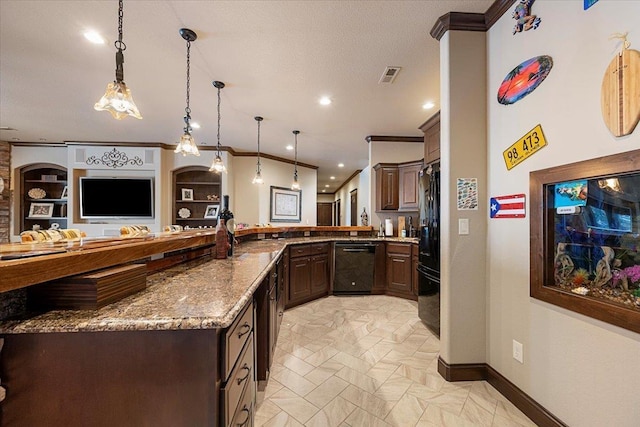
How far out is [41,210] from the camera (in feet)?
18.2

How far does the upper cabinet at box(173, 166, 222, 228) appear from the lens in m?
5.83

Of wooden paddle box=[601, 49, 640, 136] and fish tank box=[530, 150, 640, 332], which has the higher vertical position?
A: wooden paddle box=[601, 49, 640, 136]

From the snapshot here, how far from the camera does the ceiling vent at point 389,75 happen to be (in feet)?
8.70

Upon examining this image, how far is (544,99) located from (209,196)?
580 centimetres

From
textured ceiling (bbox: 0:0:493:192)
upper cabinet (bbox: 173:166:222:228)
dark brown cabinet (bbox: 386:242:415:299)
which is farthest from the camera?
upper cabinet (bbox: 173:166:222:228)

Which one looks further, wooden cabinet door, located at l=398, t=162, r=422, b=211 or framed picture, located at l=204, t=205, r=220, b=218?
framed picture, located at l=204, t=205, r=220, b=218

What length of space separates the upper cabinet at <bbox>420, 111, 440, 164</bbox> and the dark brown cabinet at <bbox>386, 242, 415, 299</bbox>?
1.40m

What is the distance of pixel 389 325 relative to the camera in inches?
118

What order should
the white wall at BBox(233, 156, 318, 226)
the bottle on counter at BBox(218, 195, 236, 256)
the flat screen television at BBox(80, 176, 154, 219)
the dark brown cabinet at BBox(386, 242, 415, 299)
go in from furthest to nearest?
the white wall at BBox(233, 156, 318, 226) < the flat screen television at BBox(80, 176, 154, 219) < the dark brown cabinet at BBox(386, 242, 415, 299) < the bottle on counter at BBox(218, 195, 236, 256)

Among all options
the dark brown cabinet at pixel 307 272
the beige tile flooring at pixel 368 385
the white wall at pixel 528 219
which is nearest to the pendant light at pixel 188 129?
the dark brown cabinet at pixel 307 272

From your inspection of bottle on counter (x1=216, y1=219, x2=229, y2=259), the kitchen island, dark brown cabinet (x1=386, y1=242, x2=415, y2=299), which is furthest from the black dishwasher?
the kitchen island

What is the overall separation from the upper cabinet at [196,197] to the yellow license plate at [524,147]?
5.29 meters

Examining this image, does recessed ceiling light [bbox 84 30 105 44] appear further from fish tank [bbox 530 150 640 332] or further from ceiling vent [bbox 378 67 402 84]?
fish tank [bbox 530 150 640 332]

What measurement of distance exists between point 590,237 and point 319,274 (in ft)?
10.1
